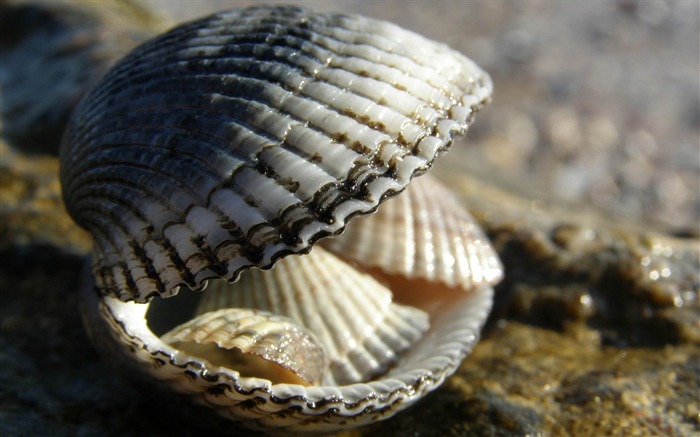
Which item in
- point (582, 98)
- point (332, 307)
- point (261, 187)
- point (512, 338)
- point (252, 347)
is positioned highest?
point (261, 187)

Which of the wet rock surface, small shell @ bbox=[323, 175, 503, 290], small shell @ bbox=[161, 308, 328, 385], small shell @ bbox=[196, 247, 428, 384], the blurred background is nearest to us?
small shell @ bbox=[161, 308, 328, 385]

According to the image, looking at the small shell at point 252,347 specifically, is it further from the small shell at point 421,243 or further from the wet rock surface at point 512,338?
the small shell at point 421,243

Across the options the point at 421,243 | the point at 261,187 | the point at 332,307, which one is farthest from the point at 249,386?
the point at 421,243

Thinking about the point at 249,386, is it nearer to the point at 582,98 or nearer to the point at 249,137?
the point at 249,137

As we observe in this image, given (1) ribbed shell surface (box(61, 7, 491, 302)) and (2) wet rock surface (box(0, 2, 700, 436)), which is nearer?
(1) ribbed shell surface (box(61, 7, 491, 302))

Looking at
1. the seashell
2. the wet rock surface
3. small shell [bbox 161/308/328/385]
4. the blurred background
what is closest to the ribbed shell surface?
the seashell

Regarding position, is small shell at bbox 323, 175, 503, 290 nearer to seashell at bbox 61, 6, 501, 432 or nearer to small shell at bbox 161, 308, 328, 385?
seashell at bbox 61, 6, 501, 432
